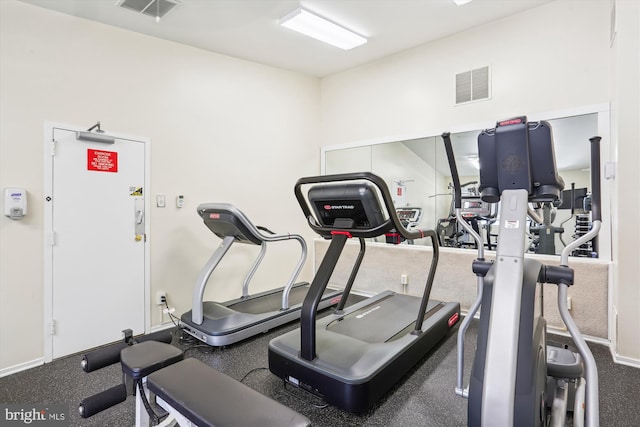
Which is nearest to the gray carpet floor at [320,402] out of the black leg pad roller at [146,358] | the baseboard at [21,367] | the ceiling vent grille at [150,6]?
the baseboard at [21,367]

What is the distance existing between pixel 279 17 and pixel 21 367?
3.96 metres

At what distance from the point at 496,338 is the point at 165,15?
3.80m

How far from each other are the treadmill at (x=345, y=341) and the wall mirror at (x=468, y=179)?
94 centimetres

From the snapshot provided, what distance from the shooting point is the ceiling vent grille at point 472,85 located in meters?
3.83

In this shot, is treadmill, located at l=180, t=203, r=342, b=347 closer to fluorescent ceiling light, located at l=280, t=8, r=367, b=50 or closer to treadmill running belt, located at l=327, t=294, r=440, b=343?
treadmill running belt, located at l=327, t=294, r=440, b=343

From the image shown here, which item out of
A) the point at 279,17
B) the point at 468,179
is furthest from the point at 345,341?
the point at 279,17

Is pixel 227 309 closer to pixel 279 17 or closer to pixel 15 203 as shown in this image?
pixel 15 203

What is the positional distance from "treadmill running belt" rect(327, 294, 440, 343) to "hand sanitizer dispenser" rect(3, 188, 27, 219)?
276cm

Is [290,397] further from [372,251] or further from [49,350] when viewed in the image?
[372,251]

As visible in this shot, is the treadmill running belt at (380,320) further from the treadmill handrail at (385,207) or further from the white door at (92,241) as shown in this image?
the white door at (92,241)

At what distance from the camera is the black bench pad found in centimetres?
103

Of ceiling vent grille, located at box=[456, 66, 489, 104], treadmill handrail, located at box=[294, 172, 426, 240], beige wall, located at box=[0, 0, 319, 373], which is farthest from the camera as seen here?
ceiling vent grille, located at box=[456, 66, 489, 104]

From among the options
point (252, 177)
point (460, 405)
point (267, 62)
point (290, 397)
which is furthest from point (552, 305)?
point (267, 62)

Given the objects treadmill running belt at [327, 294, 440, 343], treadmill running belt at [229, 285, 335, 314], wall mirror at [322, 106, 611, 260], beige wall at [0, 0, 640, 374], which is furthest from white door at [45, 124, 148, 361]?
wall mirror at [322, 106, 611, 260]
